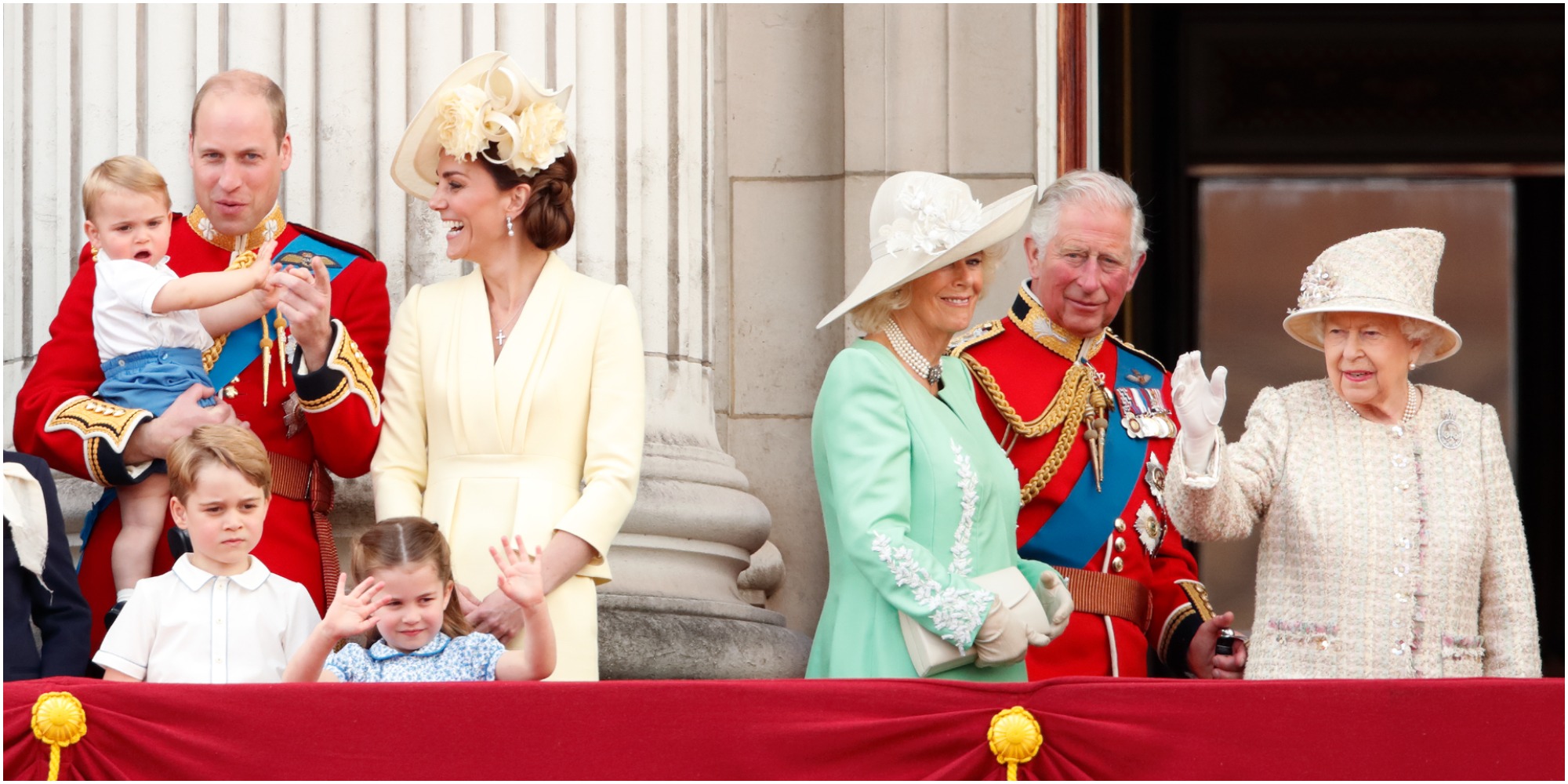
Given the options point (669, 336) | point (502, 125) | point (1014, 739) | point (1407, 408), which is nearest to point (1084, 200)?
point (1407, 408)

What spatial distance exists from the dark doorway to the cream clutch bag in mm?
4505

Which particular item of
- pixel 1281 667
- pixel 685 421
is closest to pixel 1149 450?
pixel 1281 667

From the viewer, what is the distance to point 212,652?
3920 mm

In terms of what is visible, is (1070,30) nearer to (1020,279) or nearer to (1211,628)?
(1020,279)

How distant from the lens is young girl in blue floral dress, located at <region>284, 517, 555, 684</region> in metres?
3.84

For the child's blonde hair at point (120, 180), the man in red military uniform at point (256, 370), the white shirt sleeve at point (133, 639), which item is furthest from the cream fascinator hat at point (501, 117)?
the white shirt sleeve at point (133, 639)

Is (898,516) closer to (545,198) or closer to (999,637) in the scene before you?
(999,637)

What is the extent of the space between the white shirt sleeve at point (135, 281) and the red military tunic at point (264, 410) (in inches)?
4.8

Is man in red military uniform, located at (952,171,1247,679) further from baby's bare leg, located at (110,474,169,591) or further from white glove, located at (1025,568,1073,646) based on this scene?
baby's bare leg, located at (110,474,169,591)

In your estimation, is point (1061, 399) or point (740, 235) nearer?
point (1061, 399)

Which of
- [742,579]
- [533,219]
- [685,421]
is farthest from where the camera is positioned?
[742,579]

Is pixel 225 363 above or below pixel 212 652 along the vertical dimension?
above

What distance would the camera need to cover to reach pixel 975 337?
4895 millimetres

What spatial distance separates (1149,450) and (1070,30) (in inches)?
70.7
